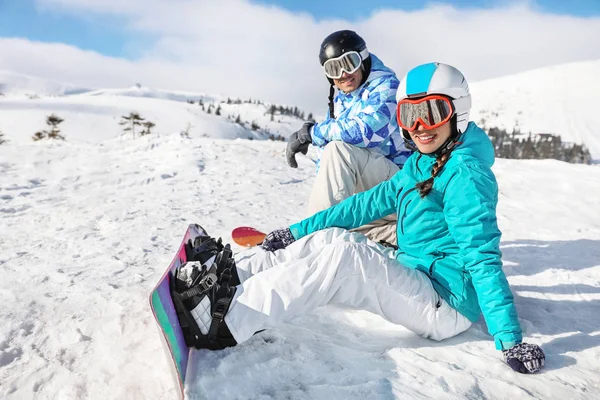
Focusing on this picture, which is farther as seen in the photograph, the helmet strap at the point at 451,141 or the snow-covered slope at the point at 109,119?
the snow-covered slope at the point at 109,119

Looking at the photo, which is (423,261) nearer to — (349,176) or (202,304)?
(349,176)

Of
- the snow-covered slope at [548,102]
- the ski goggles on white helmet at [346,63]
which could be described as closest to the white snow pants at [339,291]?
the ski goggles on white helmet at [346,63]

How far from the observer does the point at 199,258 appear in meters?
2.34

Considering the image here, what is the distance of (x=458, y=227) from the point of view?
213 centimetres

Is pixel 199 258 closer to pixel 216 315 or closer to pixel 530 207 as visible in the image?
pixel 216 315

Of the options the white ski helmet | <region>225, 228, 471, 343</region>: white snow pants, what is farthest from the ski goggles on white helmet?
<region>225, 228, 471, 343</region>: white snow pants

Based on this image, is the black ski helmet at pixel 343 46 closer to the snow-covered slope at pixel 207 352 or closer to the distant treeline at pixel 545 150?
the snow-covered slope at pixel 207 352

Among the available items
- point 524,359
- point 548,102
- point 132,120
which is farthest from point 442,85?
point 548,102

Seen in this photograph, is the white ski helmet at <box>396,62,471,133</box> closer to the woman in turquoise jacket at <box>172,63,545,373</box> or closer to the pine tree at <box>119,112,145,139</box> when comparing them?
the woman in turquoise jacket at <box>172,63,545,373</box>

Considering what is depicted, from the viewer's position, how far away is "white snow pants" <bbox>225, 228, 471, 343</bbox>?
1.94 metres

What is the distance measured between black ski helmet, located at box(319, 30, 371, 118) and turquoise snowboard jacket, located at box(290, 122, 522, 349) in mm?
1302

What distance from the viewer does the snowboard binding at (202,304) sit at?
1.93 m

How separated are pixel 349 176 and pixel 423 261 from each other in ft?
3.39

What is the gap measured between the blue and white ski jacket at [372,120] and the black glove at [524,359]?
6.20ft
